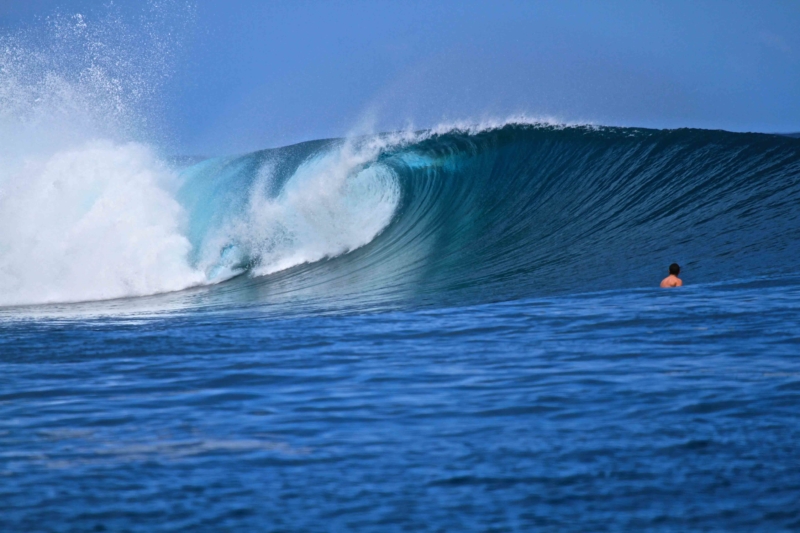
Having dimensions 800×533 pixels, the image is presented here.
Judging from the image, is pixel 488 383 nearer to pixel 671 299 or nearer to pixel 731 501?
pixel 731 501

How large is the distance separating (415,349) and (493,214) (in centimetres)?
818

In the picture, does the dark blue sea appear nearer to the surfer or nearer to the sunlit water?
the sunlit water

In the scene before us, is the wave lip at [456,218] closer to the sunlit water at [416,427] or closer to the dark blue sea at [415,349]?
the dark blue sea at [415,349]

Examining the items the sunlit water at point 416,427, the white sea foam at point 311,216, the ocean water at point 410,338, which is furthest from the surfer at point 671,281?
the white sea foam at point 311,216

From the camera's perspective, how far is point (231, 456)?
13.7ft

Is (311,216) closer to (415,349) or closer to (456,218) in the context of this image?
(456,218)

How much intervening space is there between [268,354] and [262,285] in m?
5.70

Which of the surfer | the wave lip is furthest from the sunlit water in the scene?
the wave lip

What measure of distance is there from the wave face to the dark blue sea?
6cm

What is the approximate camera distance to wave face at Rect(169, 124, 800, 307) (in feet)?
35.6

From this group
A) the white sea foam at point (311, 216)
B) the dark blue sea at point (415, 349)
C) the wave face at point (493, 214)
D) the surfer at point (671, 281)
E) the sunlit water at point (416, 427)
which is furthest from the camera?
the white sea foam at point (311, 216)

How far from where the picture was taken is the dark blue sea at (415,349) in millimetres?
3654

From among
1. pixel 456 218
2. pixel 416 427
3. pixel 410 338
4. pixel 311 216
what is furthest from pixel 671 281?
pixel 311 216

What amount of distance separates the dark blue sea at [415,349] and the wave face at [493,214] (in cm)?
6
